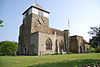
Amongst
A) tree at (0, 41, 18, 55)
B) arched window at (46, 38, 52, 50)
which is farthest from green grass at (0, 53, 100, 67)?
tree at (0, 41, 18, 55)

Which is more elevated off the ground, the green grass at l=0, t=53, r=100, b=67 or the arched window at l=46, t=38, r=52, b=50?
the arched window at l=46, t=38, r=52, b=50

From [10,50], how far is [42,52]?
24075 mm

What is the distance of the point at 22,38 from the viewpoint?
5078 centimetres

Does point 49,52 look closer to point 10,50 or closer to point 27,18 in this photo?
point 27,18

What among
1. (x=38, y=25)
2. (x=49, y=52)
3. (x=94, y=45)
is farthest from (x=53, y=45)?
(x=94, y=45)

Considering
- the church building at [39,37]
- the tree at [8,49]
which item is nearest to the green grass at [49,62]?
the church building at [39,37]

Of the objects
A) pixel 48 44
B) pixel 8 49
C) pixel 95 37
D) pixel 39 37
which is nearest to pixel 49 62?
pixel 95 37

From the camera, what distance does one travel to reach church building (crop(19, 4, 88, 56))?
41.8 m

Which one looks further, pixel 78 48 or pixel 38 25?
pixel 78 48

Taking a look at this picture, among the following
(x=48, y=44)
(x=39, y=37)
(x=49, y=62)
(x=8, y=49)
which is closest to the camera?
(x=49, y=62)

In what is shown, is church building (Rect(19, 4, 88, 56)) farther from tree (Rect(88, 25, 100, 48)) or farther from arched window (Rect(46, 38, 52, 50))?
tree (Rect(88, 25, 100, 48))

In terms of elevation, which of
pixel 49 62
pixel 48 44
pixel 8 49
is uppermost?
pixel 48 44

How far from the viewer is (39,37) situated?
4119 cm

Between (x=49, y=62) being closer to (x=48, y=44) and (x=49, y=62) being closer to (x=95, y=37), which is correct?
(x=95, y=37)
